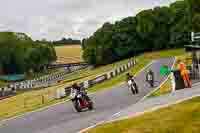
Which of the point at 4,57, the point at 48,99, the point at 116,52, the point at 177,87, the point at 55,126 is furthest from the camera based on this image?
the point at 4,57

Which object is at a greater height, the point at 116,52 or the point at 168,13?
the point at 168,13

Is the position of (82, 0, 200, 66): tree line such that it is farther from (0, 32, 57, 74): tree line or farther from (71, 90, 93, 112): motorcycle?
(71, 90, 93, 112): motorcycle

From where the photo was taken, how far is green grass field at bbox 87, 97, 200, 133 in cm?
1381

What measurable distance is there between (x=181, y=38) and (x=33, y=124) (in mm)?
91376

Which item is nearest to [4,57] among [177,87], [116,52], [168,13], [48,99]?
[116,52]

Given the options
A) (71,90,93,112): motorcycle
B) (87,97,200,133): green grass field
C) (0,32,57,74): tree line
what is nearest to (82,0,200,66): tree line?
(0,32,57,74): tree line

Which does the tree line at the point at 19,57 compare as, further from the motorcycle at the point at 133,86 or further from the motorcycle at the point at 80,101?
the motorcycle at the point at 80,101

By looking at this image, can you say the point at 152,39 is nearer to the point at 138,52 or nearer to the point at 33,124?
the point at 138,52

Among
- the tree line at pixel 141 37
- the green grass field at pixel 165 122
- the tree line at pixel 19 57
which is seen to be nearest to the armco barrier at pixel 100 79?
the green grass field at pixel 165 122

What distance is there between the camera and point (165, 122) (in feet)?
48.0

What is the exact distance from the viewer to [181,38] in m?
110

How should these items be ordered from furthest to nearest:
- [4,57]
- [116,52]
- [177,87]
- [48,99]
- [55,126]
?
[4,57] → [116,52] → [48,99] → [177,87] → [55,126]

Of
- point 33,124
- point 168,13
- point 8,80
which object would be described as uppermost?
point 168,13

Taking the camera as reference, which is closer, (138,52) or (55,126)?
(55,126)
